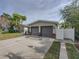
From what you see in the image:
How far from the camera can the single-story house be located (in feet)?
101

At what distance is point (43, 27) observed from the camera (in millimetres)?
32344

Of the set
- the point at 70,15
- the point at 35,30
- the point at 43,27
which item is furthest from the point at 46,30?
the point at 70,15

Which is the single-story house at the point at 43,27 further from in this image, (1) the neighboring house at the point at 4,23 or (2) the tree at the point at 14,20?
(1) the neighboring house at the point at 4,23

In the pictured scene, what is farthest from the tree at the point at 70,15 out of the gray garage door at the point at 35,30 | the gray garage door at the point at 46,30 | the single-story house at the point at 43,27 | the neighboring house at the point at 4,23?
the neighboring house at the point at 4,23

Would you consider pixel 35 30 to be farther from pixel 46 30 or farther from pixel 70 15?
pixel 70 15

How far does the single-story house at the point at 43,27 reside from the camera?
101 ft

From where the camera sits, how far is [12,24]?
48.6 meters

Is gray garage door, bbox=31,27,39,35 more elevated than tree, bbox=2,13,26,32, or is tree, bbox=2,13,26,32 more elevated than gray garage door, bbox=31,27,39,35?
tree, bbox=2,13,26,32

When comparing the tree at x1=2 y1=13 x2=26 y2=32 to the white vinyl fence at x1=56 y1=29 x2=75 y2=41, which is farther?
the tree at x1=2 y1=13 x2=26 y2=32

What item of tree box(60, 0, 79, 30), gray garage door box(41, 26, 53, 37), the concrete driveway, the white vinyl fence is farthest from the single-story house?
the concrete driveway

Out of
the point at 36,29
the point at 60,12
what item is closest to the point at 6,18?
the point at 36,29

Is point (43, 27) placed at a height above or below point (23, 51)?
above

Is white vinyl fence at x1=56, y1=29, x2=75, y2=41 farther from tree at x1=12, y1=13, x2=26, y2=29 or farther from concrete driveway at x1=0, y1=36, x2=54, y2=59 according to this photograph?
tree at x1=12, y1=13, x2=26, y2=29

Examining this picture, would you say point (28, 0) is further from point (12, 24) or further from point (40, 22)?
point (12, 24)
